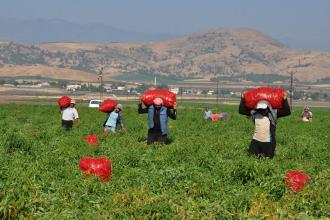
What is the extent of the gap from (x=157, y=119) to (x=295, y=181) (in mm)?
7042

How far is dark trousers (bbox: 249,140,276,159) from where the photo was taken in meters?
14.1

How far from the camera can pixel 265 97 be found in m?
14.2

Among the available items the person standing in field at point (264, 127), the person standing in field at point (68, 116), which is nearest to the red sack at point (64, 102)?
the person standing in field at point (68, 116)

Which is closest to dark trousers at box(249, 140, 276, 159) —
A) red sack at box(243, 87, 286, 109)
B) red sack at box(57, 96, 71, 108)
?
red sack at box(243, 87, 286, 109)

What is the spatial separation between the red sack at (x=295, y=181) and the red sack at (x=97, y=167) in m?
3.59

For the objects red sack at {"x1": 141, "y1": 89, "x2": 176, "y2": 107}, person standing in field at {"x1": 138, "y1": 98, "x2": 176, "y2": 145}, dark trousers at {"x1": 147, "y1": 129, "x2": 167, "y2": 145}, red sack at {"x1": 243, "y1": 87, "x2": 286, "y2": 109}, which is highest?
red sack at {"x1": 243, "y1": 87, "x2": 286, "y2": 109}

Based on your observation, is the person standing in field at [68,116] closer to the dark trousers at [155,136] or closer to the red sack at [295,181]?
the dark trousers at [155,136]

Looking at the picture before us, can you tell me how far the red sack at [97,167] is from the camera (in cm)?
1154

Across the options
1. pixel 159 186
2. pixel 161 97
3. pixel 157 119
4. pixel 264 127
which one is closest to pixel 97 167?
pixel 159 186

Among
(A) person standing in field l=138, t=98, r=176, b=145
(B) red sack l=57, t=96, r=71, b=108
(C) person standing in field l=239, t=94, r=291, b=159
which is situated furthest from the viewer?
(B) red sack l=57, t=96, r=71, b=108

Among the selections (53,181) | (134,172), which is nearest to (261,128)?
(134,172)

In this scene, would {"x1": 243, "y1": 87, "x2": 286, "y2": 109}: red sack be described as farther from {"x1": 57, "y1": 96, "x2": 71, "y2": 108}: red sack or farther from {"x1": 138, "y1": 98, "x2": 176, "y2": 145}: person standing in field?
{"x1": 57, "y1": 96, "x2": 71, "y2": 108}: red sack

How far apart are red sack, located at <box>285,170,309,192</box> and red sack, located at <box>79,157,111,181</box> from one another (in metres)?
3.59

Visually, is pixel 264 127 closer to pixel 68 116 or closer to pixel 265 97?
pixel 265 97
